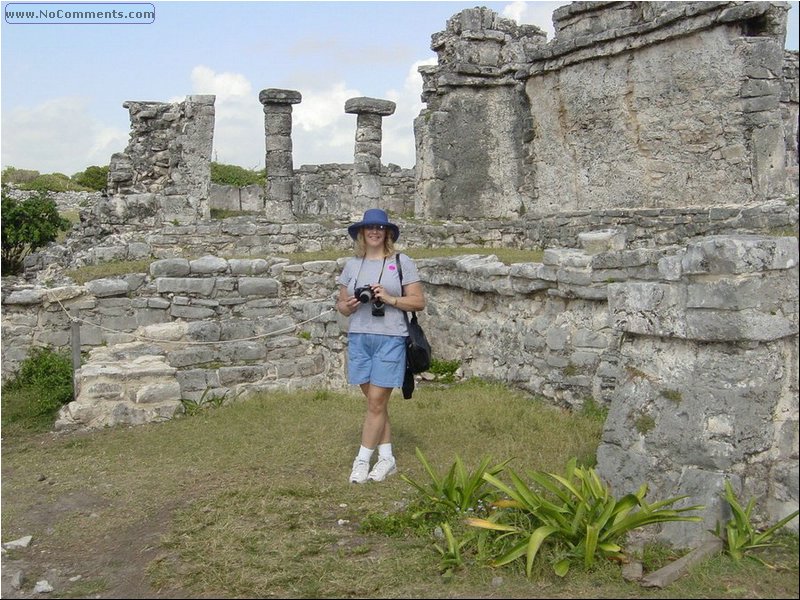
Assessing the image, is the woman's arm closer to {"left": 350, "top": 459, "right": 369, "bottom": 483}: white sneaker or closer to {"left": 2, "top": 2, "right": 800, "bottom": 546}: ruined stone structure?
{"left": 350, "top": 459, "right": 369, "bottom": 483}: white sneaker

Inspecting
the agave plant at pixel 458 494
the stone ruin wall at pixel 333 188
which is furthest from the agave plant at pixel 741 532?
the stone ruin wall at pixel 333 188

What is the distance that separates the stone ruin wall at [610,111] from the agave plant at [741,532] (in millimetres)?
7200

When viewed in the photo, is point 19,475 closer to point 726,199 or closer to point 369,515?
point 369,515

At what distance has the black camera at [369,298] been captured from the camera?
4.68 meters

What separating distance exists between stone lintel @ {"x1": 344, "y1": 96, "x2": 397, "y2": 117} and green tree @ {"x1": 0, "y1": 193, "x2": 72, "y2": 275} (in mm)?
5932

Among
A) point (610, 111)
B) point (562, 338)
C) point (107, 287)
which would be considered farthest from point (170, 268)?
point (610, 111)

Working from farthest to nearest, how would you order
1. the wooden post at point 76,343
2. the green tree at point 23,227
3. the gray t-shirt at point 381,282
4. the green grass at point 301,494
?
the green tree at point 23,227, the wooden post at point 76,343, the gray t-shirt at point 381,282, the green grass at point 301,494

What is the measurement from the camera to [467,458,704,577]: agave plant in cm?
320

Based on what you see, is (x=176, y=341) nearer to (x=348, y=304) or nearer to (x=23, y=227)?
(x=348, y=304)

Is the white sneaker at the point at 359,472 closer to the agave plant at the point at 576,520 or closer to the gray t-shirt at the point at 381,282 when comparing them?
the gray t-shirt at the point at 381,282

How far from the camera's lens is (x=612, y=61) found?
1214cm

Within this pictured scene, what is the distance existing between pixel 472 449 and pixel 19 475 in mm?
3093

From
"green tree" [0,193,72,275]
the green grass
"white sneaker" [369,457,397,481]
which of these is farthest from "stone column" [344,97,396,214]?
"white sneaker" [369,457,397,481]

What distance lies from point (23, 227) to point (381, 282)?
10436mm
